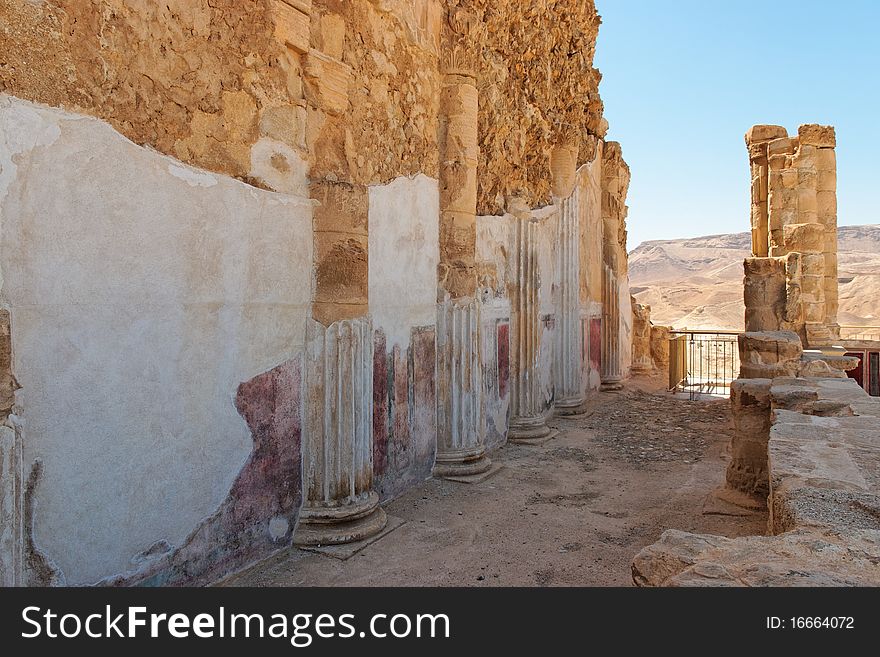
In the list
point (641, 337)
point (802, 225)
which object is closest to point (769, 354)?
point (802, 225)

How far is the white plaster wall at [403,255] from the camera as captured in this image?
4789 millimetres

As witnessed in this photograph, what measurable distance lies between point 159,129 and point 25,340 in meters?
1.18

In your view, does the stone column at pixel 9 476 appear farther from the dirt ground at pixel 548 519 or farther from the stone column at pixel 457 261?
the stone column at pixel 457 261

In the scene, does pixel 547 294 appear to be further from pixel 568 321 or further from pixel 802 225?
pixel 802 225

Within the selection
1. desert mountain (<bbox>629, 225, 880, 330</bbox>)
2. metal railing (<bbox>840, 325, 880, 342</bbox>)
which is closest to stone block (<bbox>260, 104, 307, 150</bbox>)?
metal railing (<bbox>840, 325, 880, 342</bbox>)

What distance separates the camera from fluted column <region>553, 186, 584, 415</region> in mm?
9008

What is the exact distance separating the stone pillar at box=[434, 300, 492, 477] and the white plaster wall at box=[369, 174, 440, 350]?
0.24 metres

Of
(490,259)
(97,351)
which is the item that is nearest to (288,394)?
(97,351)

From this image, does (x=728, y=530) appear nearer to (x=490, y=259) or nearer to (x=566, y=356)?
(x=490, y=259)

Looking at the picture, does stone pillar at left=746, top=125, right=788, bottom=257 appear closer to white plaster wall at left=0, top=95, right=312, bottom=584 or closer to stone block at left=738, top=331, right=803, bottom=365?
stone block at left=738, top=331, right=803, bottom=365

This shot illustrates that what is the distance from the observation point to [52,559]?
8.66ft

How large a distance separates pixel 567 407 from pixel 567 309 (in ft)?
4.59

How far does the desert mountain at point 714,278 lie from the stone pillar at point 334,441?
2765 centimetres

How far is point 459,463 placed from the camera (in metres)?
5.75
